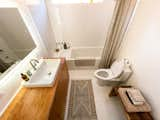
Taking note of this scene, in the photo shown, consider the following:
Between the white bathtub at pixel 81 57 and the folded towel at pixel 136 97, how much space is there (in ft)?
4.06

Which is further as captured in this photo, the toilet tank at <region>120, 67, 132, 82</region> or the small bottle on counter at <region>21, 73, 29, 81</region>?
the toilet tank at <region>120, 67, 132, 82</region>

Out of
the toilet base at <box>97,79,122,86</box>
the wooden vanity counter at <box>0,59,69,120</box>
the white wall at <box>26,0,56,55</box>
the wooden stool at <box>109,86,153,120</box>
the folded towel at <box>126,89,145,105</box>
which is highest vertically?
the white wall at <box>26,0,56,55</box>

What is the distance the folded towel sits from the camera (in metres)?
1.34

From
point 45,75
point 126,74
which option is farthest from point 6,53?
point 126,74

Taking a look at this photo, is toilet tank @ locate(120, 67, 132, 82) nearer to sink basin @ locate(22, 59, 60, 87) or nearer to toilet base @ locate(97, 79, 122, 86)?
toilet base @ locate(97, 79, 122, 86)

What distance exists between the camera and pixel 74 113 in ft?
5.82

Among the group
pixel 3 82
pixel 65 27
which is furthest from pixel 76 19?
pixel 3 82

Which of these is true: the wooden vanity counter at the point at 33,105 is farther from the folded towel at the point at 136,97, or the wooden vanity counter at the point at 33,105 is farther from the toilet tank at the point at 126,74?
the toilet tank at the point at 126,74

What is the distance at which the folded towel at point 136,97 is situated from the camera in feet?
4.39

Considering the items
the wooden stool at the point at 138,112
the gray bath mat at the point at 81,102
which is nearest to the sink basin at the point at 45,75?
the gray bath mat at the point at 81,102

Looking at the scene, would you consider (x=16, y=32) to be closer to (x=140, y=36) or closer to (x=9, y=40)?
(x=9, y=40)

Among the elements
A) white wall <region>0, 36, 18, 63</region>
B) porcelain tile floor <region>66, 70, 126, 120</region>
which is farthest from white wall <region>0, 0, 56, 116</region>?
porcelain tile floor <region>66, 70, 126, 120</region>

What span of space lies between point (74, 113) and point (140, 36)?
1.72 meters

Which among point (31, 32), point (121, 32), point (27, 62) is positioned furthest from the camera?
point (121, 32)
